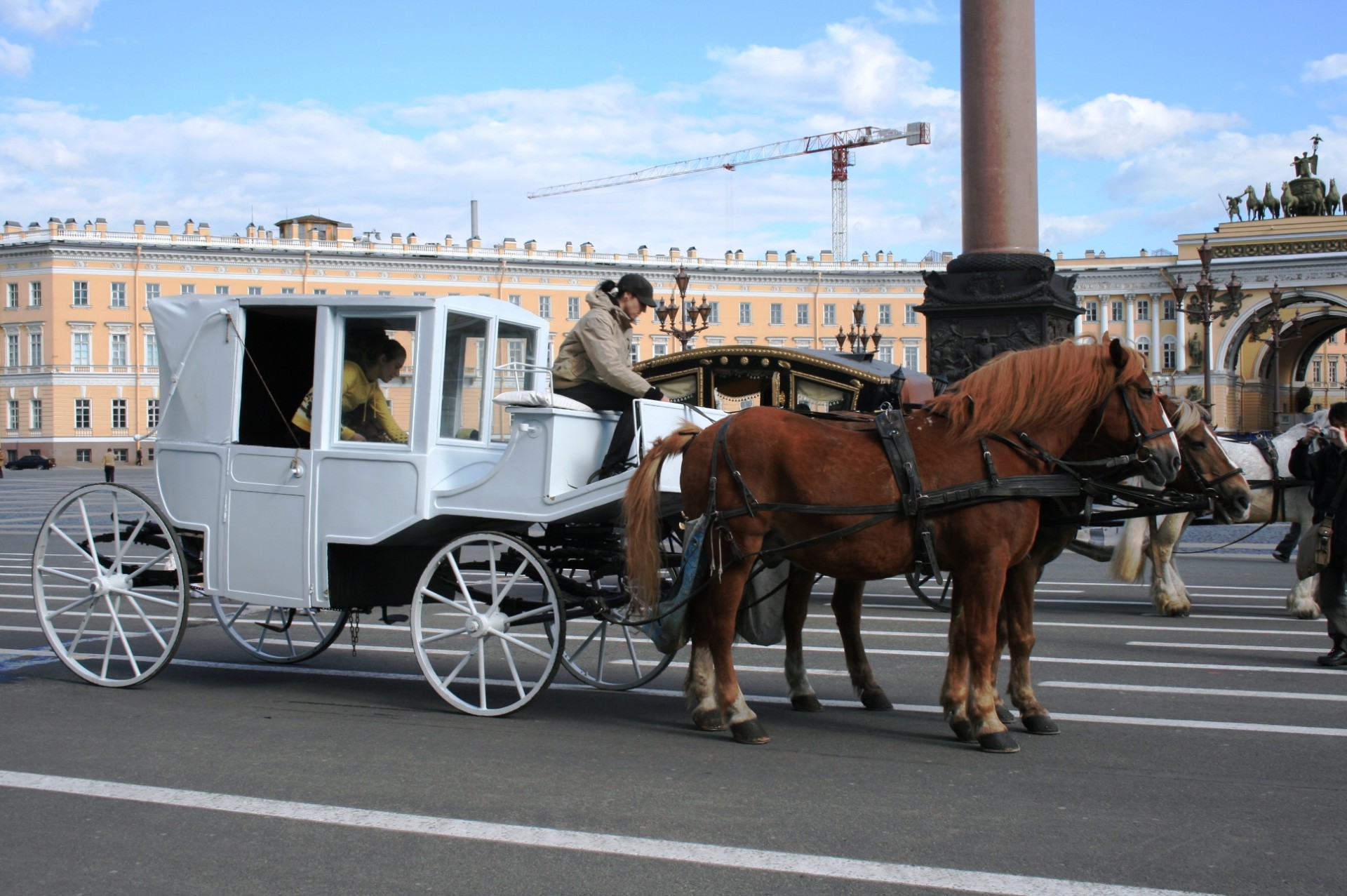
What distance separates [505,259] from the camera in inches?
3474

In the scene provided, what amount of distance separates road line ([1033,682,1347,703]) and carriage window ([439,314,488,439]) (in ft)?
12.9

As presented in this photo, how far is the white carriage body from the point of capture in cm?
716

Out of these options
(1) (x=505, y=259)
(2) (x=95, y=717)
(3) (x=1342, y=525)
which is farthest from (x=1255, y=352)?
(2) (x=95, y=717)

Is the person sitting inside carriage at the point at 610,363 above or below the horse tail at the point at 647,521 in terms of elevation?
above

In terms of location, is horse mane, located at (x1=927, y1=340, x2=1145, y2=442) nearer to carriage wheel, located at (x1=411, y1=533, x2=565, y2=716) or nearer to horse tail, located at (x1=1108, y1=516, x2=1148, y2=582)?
carriage wheel, located at (x1=411, y1=533, x2=565, y2=716)

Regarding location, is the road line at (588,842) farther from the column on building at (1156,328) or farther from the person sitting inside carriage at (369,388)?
the column on building at (1156,328)

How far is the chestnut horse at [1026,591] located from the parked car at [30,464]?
74.2 metres

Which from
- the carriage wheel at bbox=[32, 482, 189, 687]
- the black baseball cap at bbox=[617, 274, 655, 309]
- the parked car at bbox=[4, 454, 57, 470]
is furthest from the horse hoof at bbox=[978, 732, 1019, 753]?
the parked car at bbox=[4, 454, 57, 470]

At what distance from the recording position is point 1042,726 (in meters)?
6.41

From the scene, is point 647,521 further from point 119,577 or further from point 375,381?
point 119,577

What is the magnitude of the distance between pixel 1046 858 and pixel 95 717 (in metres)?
5.06

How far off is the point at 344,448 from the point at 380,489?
13.9 inches

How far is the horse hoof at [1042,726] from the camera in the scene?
640cm

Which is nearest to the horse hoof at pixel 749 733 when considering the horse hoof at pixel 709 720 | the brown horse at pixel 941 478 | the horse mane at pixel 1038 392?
the brown horse at pixel 941 478
